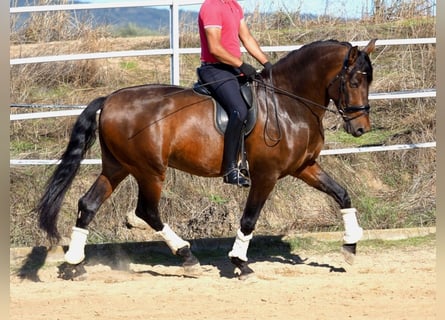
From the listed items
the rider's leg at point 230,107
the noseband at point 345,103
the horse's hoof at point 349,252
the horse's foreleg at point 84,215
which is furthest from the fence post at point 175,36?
the horse's hoof at point 349,252

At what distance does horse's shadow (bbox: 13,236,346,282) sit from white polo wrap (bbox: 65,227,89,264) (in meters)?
0.42

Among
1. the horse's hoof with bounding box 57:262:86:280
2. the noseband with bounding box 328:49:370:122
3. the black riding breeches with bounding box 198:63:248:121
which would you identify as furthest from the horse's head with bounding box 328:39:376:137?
the horse's hoof with bounding box 57:262:86:280

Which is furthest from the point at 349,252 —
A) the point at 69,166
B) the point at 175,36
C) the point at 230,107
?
the point at 175,36

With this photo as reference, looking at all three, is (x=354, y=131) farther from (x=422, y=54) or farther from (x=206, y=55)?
(x=422, y=54)

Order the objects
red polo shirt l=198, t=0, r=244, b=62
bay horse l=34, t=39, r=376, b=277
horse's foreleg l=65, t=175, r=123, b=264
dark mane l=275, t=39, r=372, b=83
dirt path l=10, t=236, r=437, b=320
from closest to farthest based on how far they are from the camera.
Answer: dirt path l=10, t=236, r=437, b=320, red polo shirt l=198, t=0, r=244, b=62, bay horse l=34, t=39, r=376, b=277, dark mane l=275, t=39, r=372, b=83, horse's foreleg l=65, t=175, r=123, b=264

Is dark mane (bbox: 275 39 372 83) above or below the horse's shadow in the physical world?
above

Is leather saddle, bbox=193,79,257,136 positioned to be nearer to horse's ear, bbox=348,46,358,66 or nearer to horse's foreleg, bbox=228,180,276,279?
horse's foreleg, bbox=228,180,276,279

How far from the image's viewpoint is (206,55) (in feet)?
26.9

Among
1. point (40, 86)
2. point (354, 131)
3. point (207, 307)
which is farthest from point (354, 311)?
point (40, 86)

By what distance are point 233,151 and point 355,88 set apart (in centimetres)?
132

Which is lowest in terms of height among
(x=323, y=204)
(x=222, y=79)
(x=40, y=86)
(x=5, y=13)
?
(x=323, y=204)

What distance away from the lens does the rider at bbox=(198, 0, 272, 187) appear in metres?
7.88

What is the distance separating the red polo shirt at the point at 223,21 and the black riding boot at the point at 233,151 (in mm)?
712

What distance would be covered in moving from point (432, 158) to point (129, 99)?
15.9 ft
